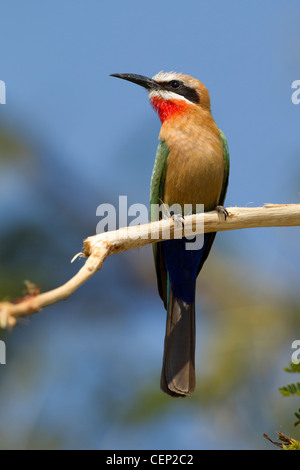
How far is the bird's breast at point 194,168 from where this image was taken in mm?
4305

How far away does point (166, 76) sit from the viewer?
486 cm

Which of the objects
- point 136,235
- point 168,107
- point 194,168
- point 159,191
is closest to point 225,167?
point 194,168

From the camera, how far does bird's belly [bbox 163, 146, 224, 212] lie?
430 centimetres

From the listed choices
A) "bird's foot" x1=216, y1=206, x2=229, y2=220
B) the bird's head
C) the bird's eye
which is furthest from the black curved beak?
"bird's foot" x1=216, y1=206, x2=229, y2=220

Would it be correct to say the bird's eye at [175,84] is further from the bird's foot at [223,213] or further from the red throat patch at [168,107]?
the bird's foot at [223,213]

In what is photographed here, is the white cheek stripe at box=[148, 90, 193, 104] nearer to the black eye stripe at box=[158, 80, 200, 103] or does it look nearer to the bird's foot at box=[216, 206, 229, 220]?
the black eye stripe at box=[158, 80, 200, 103]

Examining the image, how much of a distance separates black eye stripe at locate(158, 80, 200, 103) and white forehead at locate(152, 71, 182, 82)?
22mm

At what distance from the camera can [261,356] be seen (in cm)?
559

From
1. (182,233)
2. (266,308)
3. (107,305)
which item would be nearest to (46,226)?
(107,305)

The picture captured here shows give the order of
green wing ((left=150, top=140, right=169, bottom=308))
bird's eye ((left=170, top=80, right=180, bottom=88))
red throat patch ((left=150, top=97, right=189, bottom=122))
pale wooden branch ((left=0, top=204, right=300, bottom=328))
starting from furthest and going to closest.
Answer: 1. bird's eye ((left=170, top=80, right=180, bottom=88))
2. red throat patch ((left=150, top=97, right=189, bottom=122))
3. green wing ((left=150, top=140, right=169, bottom=308))
4. pale wooden branch ((left=0, top=204, right=300, bottom=328))

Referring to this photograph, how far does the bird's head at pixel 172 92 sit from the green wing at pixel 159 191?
31 centimetres

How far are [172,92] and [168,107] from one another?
14 cm

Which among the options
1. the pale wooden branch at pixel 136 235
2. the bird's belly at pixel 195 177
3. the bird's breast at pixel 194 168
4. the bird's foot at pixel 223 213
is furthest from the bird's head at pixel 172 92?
the pale wooden branch at pixel 136 235

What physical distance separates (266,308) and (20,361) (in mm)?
2174
